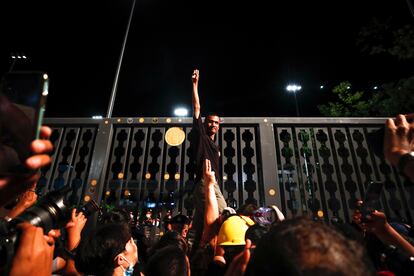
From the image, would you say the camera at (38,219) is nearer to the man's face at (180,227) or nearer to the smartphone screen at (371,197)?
the smartphone screen at (371,197)

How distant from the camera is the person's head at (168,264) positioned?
229cm

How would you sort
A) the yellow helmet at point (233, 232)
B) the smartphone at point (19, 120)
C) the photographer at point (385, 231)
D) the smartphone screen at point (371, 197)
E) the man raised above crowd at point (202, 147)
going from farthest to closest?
the man raised above crowd at point (202, 147) → the yellow helmet at point (233, 232) → the smartphone screen at point (371, 197) → the photographer at point (385, 231) → the smartphone at point (19, 120)

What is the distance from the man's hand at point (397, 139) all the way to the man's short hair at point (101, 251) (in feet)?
9.29

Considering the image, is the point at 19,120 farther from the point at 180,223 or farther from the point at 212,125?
the point at 180,223

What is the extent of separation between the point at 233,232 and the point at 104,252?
150 cm

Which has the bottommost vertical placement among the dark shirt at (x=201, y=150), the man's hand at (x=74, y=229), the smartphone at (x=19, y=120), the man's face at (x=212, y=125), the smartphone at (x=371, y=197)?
the man's hand at (x=74, y=229)

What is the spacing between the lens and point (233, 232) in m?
2.53

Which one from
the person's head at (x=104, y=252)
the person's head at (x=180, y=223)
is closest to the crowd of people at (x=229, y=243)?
the person's head at (x=104, y=252)

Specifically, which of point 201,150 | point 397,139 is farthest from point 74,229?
point 397,139

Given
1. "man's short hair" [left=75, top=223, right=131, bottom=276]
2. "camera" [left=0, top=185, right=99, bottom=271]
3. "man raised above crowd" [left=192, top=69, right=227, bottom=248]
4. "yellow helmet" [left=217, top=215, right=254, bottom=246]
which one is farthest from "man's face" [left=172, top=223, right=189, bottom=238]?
"camera" [left=0, top=185, right=99, bottom=271]

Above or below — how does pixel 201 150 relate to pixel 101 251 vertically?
above

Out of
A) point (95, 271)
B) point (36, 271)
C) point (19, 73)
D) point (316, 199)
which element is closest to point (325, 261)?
point (19, 73)

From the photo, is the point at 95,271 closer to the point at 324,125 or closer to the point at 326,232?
the point at 326,232

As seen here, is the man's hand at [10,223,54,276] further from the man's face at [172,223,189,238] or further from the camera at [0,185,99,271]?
the man's face at [172,223,189,238]
